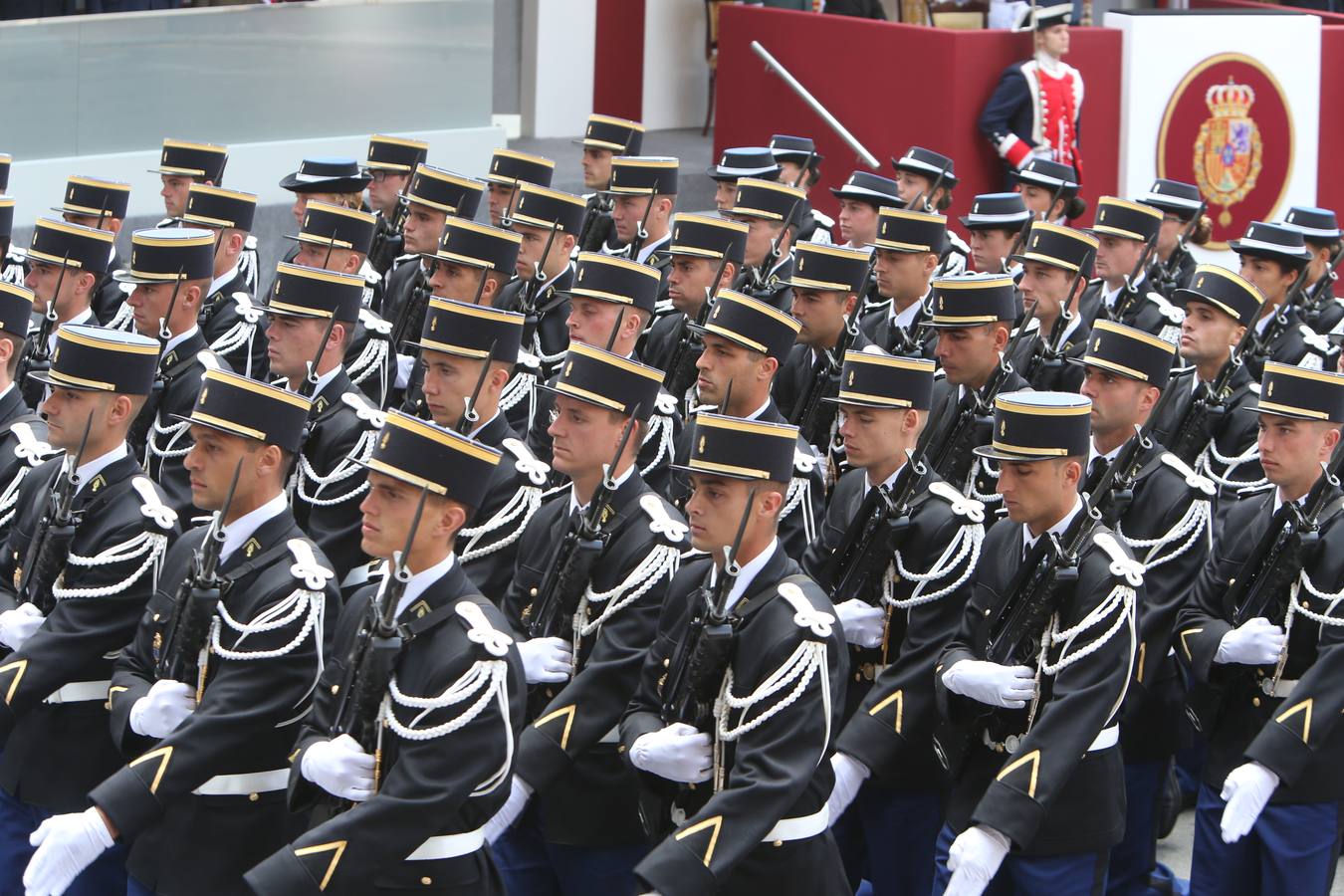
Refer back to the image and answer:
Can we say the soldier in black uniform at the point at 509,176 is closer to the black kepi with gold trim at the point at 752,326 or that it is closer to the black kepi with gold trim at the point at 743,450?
the black kepi with gold trim at the point at 752,326

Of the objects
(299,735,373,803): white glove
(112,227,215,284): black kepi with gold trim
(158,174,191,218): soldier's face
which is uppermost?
(158,174,191,218): soldier's face

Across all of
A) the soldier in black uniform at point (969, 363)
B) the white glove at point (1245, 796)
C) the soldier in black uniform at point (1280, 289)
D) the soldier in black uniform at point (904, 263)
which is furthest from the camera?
the soldier in black uniform at point (904, 263)

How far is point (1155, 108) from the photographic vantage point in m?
13.2

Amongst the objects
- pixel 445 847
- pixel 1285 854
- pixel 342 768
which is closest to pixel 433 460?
pixel 342 768

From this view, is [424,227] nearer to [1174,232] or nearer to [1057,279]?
[1057,279]

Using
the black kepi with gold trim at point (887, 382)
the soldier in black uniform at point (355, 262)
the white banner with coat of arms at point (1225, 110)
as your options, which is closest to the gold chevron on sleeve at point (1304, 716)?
the black kepi with gold trim at point (887, 382)

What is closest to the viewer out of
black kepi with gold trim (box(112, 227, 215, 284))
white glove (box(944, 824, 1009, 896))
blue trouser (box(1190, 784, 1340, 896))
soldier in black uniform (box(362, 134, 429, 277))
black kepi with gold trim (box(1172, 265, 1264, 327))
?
white glove (box(944, 824, 1009, 896))

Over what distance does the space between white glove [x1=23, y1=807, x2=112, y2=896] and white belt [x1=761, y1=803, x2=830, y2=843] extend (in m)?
1.34

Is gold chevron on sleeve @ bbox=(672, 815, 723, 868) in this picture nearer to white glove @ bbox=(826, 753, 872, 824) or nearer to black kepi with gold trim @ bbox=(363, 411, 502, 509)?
black kepi with gold trim @ bbox=(363, 411, 502, 509)

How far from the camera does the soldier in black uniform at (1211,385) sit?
21.6 ft

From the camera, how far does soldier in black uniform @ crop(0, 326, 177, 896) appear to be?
4.59 metres

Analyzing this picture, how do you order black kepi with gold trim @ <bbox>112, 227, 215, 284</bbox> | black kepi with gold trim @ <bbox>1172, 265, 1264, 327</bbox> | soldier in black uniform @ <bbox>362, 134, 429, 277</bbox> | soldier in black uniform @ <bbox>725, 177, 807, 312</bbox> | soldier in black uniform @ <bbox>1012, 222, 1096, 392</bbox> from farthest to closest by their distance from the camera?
soldier in black uniform @ <bbox>362, 134, 429, 277</bbox>
soldier in black uniform @ <bbox>725, 177, 807, 312</bbox>
soldier in black uniform @ <bbox>1012, 222, 1096, 392</bbox>
black kepi with gold trim @ <bbox>1172, 265, 1264, 327</bbox>
black kepi with gold trim @ <bbox>112, 227, 215, 284</bbox>

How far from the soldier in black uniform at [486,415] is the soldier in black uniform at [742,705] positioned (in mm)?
908

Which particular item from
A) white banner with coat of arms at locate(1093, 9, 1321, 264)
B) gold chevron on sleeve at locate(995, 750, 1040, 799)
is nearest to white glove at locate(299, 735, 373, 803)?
gold chevron on sleeve at locate(995, 750, 1040, 799)
